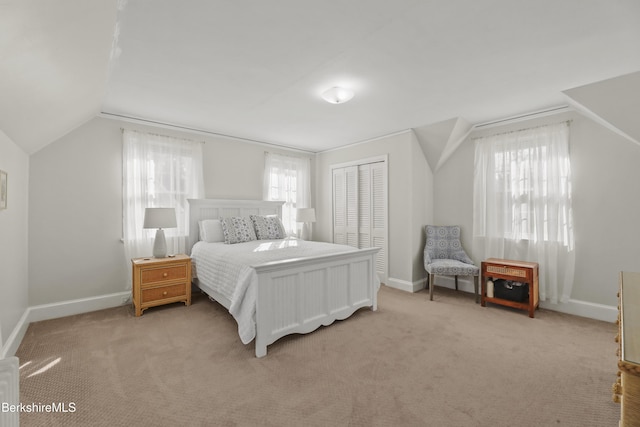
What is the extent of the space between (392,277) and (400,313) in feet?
3.95

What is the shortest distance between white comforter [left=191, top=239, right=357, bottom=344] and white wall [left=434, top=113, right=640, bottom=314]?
8.85ft

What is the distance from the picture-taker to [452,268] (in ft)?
12.0

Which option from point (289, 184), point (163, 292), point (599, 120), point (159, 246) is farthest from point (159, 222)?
point (599, 120)

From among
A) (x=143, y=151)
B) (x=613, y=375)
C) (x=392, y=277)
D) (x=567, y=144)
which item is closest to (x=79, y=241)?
(x=143, y=151)

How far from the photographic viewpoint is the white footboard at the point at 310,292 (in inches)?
93.0

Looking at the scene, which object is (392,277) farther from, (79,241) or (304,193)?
(79,241)

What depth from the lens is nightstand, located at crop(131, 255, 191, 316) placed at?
319 cm

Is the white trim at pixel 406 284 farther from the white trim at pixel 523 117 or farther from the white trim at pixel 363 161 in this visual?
the white trim at pixel 523 117

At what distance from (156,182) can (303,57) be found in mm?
2728

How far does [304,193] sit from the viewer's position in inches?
212

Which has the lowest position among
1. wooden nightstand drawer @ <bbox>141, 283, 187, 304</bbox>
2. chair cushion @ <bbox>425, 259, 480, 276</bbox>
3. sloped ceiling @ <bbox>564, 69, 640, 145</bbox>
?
wooden nightstand drawer @ <bbox>141, 283, 187, 304</bbox>

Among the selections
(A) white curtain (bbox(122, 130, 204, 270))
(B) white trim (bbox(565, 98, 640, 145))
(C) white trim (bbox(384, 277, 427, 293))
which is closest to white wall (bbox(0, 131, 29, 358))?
(A) white curtain (bbox(122, 130, 204, 270))

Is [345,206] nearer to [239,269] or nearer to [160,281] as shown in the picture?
[239,269]

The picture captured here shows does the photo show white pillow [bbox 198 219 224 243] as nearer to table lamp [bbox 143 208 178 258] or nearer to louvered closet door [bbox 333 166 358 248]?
table lamp [bbox 143 208 178 258]
